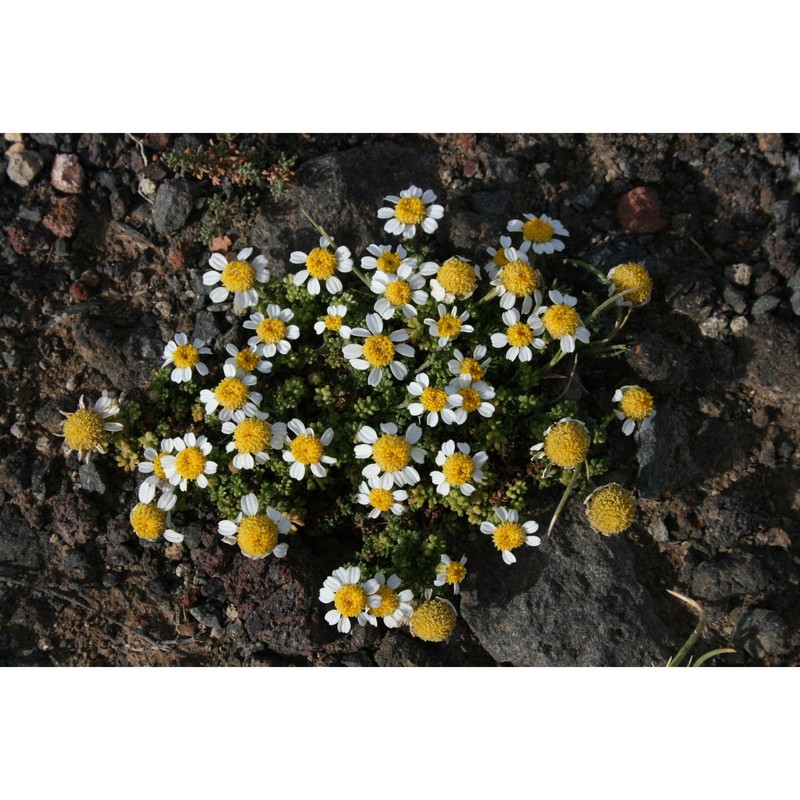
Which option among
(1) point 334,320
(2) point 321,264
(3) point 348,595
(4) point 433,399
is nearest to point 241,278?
(2) point 321,264

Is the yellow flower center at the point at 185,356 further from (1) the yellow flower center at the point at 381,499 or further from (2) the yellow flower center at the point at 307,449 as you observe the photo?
(1) the yellow flower center at the point at 381,499

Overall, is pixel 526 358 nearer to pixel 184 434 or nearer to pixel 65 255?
pixel 184 434

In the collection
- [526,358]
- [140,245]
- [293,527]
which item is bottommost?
[293,527]

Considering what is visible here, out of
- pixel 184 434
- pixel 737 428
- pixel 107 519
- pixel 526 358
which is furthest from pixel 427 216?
pixel 107 519

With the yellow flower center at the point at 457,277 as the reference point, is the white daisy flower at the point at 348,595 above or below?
below

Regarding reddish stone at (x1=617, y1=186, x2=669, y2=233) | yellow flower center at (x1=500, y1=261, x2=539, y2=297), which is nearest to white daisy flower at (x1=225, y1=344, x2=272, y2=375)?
yellow flower center at (x1=500, y1=261, x2=539, y2=297)

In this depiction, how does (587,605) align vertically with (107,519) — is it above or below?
above

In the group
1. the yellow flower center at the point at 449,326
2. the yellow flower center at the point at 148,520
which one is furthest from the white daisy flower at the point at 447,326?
the yellow flower center at the point at 148,520
